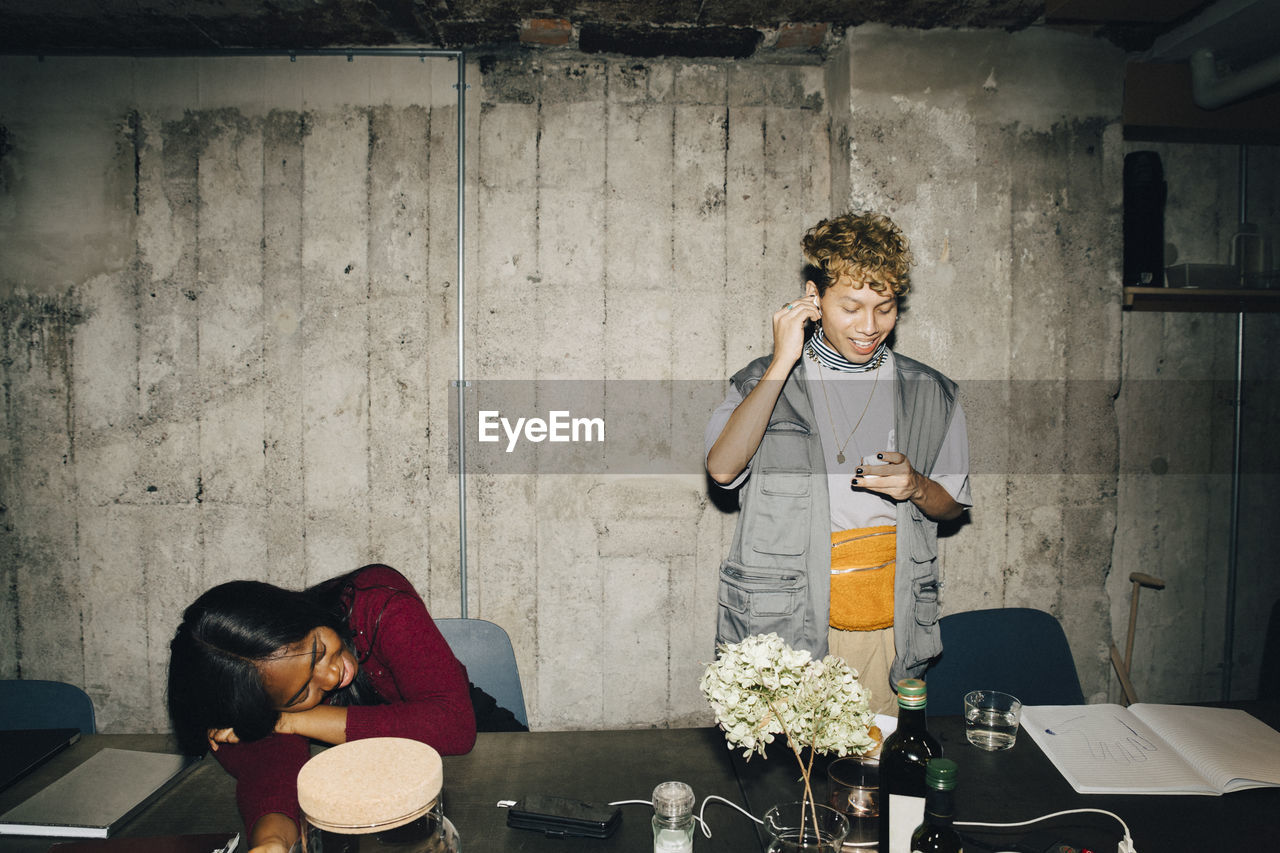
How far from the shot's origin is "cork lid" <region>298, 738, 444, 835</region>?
2.83 feet

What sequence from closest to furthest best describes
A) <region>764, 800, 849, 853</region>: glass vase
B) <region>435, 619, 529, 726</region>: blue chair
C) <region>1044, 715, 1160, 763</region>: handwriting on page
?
1. <region>764, 800, 849, 853</region>: glass vase
2. <region>1044, 715, 1160, 763</region>: handwriting on page
3. <region>435, 619, 529, 726</region>: blue chair

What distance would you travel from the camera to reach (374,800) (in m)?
0.87

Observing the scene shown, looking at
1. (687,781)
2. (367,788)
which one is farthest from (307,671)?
(687,781)

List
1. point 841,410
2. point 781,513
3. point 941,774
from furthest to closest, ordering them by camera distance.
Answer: point 841,410 → point 781,513 → point 941,774

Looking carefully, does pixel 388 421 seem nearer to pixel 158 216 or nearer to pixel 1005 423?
pixel 158 216

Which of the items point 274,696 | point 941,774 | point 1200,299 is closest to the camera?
point 941,774

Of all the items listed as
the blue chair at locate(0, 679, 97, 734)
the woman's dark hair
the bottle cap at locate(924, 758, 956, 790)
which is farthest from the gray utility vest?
the blue chair at locate(0, 679, 97, 734)

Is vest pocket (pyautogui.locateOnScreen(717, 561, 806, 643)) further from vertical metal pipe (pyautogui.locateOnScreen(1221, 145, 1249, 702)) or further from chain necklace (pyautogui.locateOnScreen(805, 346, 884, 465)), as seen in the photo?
vertical metal pipe (pyautogui.locateOnScreen(1221, 145, 1249, 702))

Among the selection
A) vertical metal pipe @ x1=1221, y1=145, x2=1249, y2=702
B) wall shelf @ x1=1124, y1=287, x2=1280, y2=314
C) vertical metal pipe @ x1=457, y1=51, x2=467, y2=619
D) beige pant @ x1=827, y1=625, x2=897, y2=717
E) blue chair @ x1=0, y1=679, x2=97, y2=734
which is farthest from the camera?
vertical metal pipe @ x1=1221, y1=145, x2=1249, y2=702

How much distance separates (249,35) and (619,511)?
2338mm

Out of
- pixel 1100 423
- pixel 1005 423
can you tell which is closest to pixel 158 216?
pixel 1005 423

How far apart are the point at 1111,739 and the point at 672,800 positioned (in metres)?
1.03

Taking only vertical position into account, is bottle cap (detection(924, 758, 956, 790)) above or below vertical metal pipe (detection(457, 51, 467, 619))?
below

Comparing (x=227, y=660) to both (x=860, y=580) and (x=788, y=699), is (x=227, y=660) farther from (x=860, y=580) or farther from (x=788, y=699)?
(x=860, y=580)
